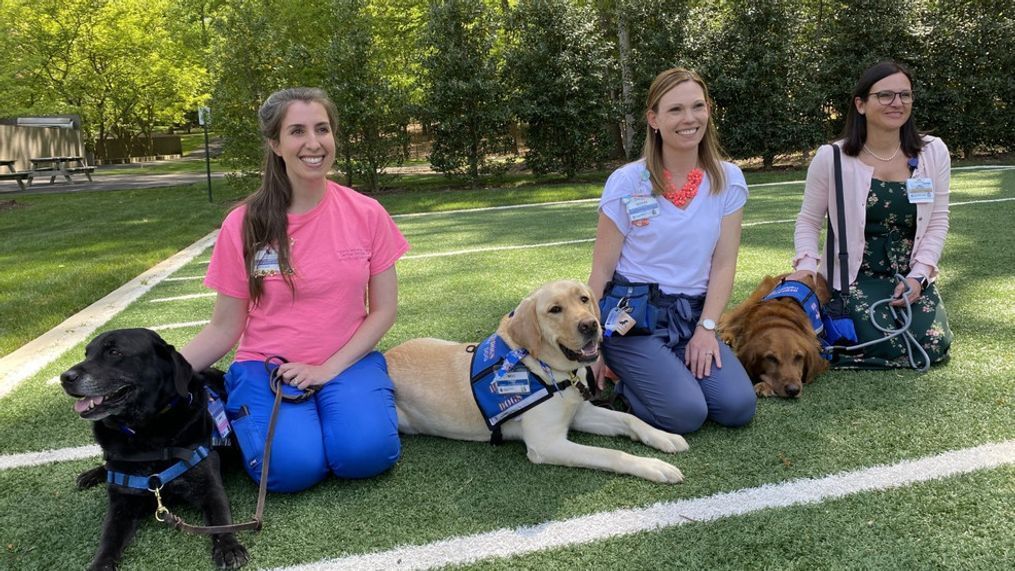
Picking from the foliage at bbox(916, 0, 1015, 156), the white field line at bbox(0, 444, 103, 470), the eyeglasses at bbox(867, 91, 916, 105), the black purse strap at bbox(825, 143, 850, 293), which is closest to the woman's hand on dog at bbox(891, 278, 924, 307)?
the black purse strap at bbox(825, 143, 850, 293)

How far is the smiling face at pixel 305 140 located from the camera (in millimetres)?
3359

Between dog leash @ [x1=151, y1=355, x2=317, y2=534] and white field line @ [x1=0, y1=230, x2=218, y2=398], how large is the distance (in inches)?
103

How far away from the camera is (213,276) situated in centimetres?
338

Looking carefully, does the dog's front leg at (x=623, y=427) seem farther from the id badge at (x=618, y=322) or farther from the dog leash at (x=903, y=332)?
the dog leash at (x=903, y=332)

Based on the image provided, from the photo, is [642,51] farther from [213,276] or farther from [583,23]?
[213,276]

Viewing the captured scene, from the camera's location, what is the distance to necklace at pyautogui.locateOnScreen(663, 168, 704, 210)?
3.88 m

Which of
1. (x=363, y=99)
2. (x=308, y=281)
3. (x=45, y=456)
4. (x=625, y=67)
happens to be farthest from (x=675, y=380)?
(x=625, y=67)

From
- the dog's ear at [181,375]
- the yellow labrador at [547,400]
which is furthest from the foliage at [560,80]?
the dog's ear at [181,375]

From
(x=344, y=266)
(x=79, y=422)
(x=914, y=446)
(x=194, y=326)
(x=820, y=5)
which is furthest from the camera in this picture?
(x=820, y=5)

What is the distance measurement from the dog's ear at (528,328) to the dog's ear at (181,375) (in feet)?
4.95

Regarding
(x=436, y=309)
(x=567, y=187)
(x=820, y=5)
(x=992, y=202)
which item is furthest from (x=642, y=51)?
(x=436, y=309)

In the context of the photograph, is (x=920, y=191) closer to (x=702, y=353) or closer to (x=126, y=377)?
(x=702, y=353)

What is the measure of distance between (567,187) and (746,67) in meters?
5.69

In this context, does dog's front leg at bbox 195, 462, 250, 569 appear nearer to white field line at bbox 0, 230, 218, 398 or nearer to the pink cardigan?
white field line at bbox 0, 230, 218, 398
